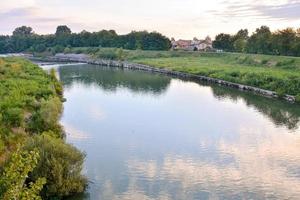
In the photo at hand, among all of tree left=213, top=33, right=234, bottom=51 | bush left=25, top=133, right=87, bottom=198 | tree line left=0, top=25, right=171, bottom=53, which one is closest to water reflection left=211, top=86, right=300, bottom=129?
bush left=25, top=133, right=87, bottom=198

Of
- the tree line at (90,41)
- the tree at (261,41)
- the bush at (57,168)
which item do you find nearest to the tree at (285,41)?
the tree at (261,41)

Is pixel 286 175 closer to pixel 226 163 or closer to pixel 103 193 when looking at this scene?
pixel 226 163

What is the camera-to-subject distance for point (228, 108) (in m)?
50.0

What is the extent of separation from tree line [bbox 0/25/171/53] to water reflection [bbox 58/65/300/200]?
9953 centimetres

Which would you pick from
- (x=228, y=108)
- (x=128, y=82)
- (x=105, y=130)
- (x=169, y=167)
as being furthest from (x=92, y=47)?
(x=169, y=167)

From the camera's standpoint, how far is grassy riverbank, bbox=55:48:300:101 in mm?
60906

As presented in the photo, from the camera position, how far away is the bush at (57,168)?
2047cm

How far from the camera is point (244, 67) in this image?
85.4 m

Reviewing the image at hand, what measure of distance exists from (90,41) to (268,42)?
85724 millimetres

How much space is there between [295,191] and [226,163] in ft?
18.0

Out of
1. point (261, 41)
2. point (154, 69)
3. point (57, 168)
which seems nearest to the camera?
point (57, 168)

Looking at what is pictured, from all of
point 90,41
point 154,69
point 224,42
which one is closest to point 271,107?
point 154,69

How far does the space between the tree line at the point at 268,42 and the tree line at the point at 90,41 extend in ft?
98.0

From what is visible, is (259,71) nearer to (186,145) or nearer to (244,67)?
(244,67)
